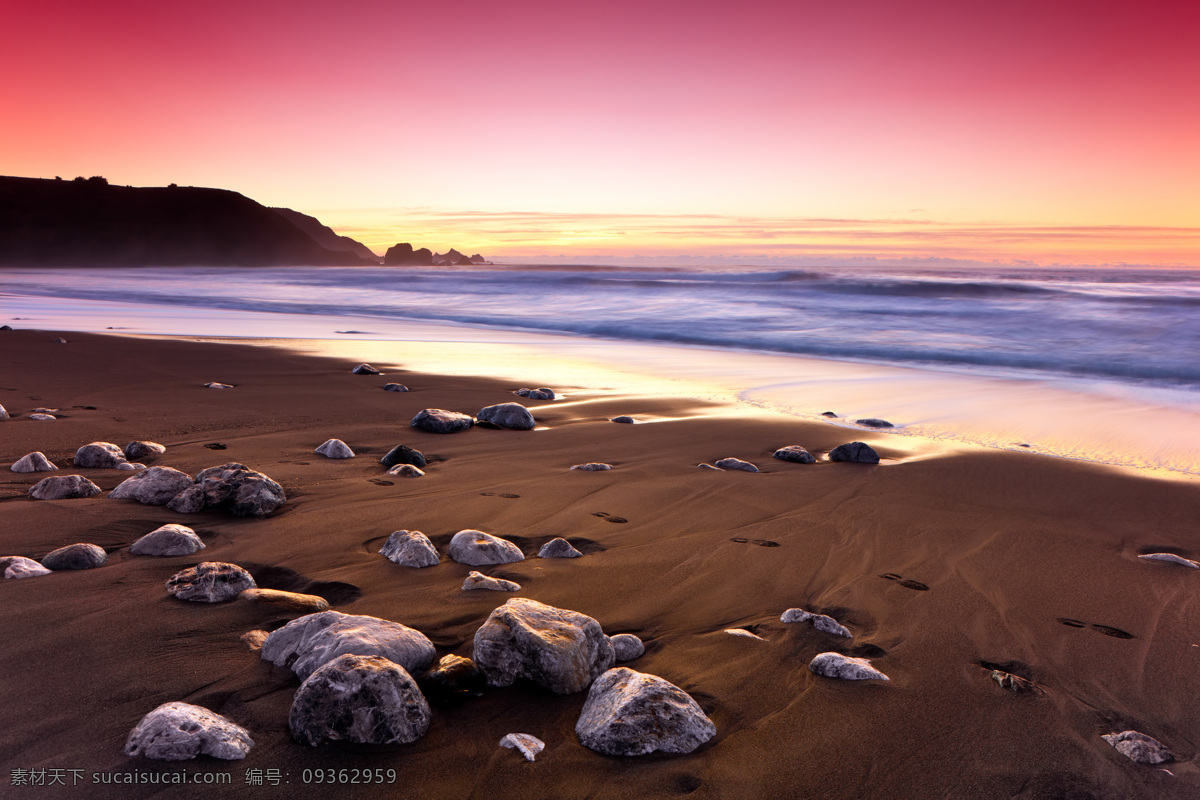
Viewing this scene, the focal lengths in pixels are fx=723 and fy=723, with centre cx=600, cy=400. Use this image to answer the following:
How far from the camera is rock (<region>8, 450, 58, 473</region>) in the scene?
3.64 meters

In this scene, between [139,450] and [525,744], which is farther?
[139,450]

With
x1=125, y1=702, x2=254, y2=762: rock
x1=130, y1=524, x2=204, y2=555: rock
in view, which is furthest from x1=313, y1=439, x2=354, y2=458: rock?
x1=125, y1=702, x2=254, y2=762: rock

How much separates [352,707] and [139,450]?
316cm

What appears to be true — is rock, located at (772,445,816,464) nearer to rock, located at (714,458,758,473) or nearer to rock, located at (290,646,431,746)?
rock, located at (714,458,758,473)

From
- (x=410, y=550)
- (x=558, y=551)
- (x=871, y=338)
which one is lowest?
(x=871, y=338)

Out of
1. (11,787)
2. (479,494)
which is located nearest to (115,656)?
(11,787)

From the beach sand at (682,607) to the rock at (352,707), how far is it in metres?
0.04

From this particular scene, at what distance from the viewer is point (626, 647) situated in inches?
88.4

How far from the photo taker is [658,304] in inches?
853

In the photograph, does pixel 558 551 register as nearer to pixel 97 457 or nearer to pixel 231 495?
pixel 231 495

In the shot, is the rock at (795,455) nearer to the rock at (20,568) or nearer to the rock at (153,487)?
the rock at (153,487)


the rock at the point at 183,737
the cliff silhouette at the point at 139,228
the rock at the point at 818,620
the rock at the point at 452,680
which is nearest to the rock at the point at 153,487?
the rock at the point at 183,737

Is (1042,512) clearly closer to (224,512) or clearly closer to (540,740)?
(540,740)

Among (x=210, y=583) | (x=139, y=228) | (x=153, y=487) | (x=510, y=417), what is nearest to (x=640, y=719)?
(x=210, y=583)
